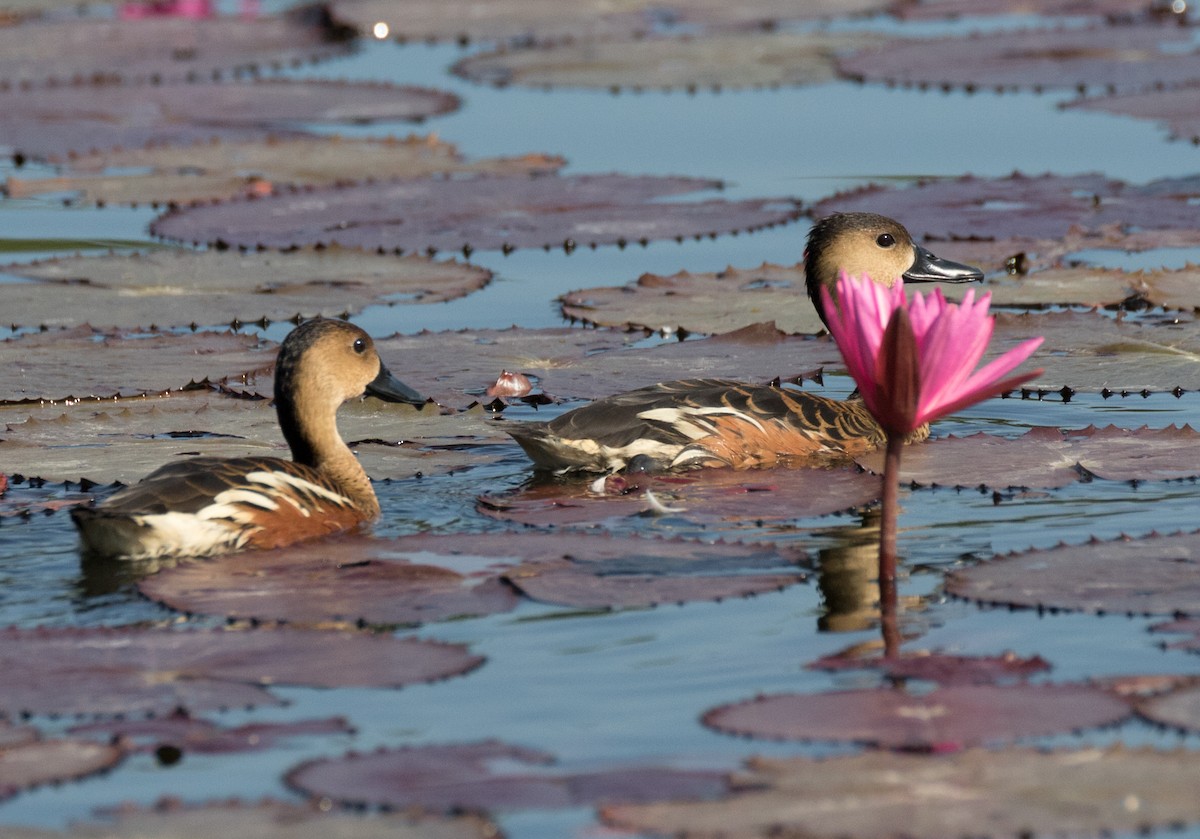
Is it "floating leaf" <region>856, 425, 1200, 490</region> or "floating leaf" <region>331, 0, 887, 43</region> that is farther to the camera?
"floating leaf" <region>331, 0, 887, 43</region>

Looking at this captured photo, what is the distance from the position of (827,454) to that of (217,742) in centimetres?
362

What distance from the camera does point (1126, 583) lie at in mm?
5680

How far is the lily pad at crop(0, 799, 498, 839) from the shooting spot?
412 centimetres

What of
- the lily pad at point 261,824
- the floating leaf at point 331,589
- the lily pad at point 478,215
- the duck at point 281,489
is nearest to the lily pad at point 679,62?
the lily pad at point 478,215

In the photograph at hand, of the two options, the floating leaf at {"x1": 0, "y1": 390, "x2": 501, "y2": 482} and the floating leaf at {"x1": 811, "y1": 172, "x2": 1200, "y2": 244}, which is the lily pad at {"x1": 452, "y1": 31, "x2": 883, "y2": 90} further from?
the floating leaf at {"x1": 0, "y1": 390, "x2": 501, "y2": 482}

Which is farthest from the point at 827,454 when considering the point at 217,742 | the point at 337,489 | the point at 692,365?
the point at 217,742

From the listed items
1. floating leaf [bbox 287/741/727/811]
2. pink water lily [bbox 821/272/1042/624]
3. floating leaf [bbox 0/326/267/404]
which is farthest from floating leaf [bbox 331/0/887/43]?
floating leaf [bbox 287/741/727/811]

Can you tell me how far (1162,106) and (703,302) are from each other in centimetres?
554

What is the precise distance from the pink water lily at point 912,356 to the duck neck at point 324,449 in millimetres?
2160

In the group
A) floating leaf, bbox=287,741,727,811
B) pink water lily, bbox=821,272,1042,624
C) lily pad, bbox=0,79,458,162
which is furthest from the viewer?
lily pad, bbox=0,79,458,162

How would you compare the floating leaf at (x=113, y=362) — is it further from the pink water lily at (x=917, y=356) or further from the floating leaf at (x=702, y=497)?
the pink water lily at (x=917, y=356)

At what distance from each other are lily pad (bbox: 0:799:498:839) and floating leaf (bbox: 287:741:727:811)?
8 centimetres

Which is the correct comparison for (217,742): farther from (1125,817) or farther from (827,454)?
(827,454)

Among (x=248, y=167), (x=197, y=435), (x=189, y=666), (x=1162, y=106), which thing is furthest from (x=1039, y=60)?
(x=189, y=666)
